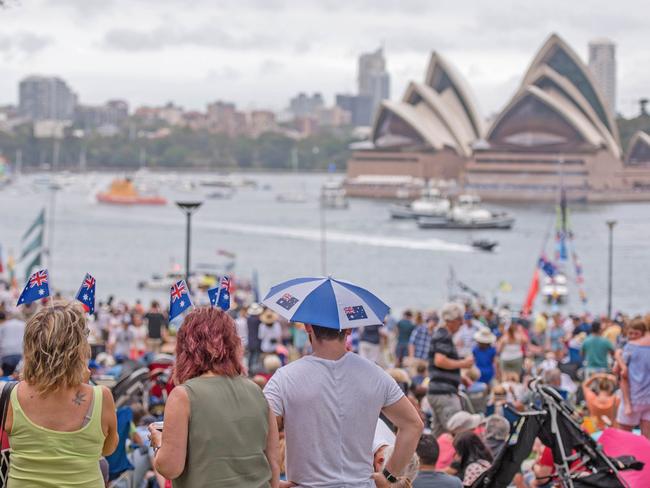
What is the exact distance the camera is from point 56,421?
9.45ft

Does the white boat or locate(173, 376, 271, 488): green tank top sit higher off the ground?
the white boat

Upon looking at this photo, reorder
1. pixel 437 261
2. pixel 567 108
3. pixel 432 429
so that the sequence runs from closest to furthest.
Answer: pixel 432 429 < pixel 437 261 < pixel 567 108

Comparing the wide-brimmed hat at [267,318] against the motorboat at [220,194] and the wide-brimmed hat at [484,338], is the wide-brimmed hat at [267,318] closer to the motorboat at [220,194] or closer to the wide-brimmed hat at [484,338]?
the wide-brimmed hat at [484,338]

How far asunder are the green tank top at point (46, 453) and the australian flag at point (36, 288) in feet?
2.21

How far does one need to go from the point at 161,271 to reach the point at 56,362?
45322mm

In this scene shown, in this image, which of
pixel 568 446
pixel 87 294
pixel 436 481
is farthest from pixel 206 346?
pixel 568 446

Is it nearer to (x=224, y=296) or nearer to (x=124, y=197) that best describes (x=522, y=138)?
(x=124, y=197)

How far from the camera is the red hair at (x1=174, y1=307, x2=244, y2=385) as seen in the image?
292cm

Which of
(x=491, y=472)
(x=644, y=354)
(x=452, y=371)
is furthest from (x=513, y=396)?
(x=491, y=472)

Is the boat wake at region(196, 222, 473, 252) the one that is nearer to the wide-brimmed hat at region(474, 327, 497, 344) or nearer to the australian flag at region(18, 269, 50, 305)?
the wide-brimmed hat at region(474, 327, 497, 344)

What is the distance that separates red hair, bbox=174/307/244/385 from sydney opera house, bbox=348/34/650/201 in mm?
76170

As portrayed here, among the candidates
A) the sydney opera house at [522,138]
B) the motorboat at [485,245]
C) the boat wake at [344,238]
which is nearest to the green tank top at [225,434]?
the motorboat at [485,245]

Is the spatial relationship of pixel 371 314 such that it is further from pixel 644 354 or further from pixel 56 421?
pixel 644 354

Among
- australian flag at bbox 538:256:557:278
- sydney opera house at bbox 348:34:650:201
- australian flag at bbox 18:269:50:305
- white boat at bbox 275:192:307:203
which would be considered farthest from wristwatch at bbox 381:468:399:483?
white boat at bbox 275:192:307:203
